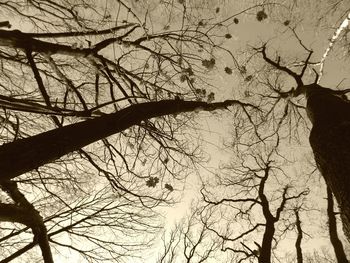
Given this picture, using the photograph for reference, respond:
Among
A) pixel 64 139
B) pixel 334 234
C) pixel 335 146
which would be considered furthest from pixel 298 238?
pixel 64 139

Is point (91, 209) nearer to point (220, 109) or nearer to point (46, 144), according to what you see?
point (220, 109)

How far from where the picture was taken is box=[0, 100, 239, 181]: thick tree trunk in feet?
7.09

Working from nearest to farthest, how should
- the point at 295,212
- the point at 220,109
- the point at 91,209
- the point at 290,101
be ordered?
the point at 220,109, the point at 91,209, the point at 290,101, the point at 295,212

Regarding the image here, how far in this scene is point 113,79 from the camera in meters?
4.18

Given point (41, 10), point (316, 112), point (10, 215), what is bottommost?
point (10, 215)

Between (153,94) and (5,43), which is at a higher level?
(153,94)

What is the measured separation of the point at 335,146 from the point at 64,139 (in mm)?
2595

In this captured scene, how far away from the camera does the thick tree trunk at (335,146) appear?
2863 millimetres

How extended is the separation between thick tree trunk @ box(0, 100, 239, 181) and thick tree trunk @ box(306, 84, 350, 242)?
65.6 inches

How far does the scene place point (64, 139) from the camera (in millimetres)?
2529

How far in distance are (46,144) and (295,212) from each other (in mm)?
10775

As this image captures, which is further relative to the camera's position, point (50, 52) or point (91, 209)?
point (91, 209)

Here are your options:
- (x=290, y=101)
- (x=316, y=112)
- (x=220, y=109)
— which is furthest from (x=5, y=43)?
(x=290, y=101)

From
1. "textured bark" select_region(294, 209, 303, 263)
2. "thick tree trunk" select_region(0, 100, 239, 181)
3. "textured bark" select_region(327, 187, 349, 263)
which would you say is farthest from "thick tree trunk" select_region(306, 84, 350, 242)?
"textured bark" select_region(294, 209, 303, 263)
